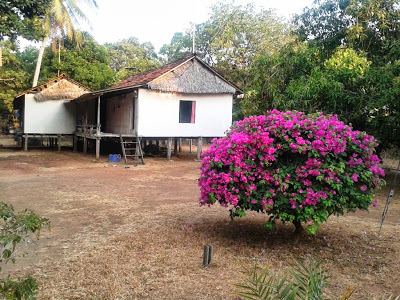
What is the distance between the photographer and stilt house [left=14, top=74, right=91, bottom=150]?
2062cm

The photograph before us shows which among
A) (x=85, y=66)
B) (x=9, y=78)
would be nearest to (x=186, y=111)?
(x=85, y=66)

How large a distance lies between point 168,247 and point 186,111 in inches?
521

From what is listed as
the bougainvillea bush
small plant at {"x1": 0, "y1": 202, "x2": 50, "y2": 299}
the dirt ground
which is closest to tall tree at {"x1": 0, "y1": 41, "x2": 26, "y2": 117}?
the dirt ground

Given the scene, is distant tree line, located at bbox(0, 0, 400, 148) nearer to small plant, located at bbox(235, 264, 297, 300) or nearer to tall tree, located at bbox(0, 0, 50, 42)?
tall tree, located at bbox(0, 0, 50, 42)

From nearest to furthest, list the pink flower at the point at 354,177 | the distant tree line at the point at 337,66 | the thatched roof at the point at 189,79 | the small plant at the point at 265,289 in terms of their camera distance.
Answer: the small plant at the point at 265,289 → the pink flower at the point at 354,177 → the distant tree line at the point at 337,66 → the thatched roof at the point at 189,79

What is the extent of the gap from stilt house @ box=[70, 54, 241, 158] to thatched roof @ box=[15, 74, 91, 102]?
3.02 metres

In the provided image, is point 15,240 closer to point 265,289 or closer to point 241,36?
point 265,289

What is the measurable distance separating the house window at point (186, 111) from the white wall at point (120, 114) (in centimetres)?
248

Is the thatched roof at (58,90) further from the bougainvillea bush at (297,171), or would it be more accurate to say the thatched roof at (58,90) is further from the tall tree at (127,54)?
the bougainvillea bush at (297,171)

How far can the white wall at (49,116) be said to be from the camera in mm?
20719

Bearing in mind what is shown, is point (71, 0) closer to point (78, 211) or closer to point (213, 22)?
point (213, 22)

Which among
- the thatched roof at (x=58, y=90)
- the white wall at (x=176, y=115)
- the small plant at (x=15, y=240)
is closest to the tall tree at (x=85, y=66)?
the thatched roof at (x=58, y=90)

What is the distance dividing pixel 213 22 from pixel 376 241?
79.3ft

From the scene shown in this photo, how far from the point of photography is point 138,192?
9891mm
